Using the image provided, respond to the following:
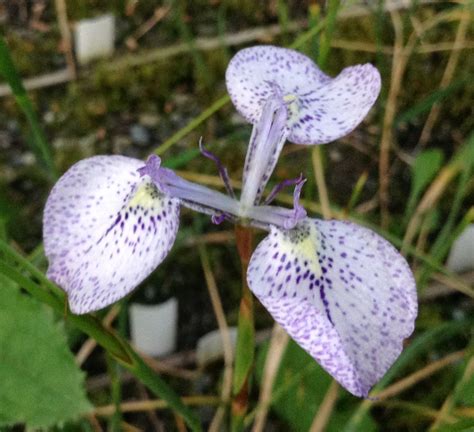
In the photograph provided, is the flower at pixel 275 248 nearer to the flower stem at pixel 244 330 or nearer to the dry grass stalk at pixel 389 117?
the flower stem at pixel 244 330

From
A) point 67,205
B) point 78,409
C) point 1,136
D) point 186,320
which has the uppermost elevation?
point 67,205

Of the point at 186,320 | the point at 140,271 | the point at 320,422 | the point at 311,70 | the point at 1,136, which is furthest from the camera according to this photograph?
the point at 1,136

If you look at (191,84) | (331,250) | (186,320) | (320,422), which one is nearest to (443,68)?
(191,84)

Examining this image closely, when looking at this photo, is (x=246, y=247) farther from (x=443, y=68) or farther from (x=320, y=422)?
(x=443, y=68)

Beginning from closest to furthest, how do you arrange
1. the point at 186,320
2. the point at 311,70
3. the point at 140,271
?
the point at 140,271
the point at 311,70
the point at 186,320

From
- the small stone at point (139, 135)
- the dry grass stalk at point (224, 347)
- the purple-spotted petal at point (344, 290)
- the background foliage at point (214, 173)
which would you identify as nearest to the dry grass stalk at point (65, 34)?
the background foliage at point (214, 173)

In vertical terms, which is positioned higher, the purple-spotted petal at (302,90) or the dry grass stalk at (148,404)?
the purple-spotted petal at (302,90)

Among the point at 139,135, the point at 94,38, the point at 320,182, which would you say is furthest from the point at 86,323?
the point at 94,38

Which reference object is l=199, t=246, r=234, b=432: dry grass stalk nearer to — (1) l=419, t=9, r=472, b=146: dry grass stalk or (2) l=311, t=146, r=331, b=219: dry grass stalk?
(2) l=311, t=146, r=331, b=219: dry grass stalk

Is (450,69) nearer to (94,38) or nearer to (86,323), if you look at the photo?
(94,38)
